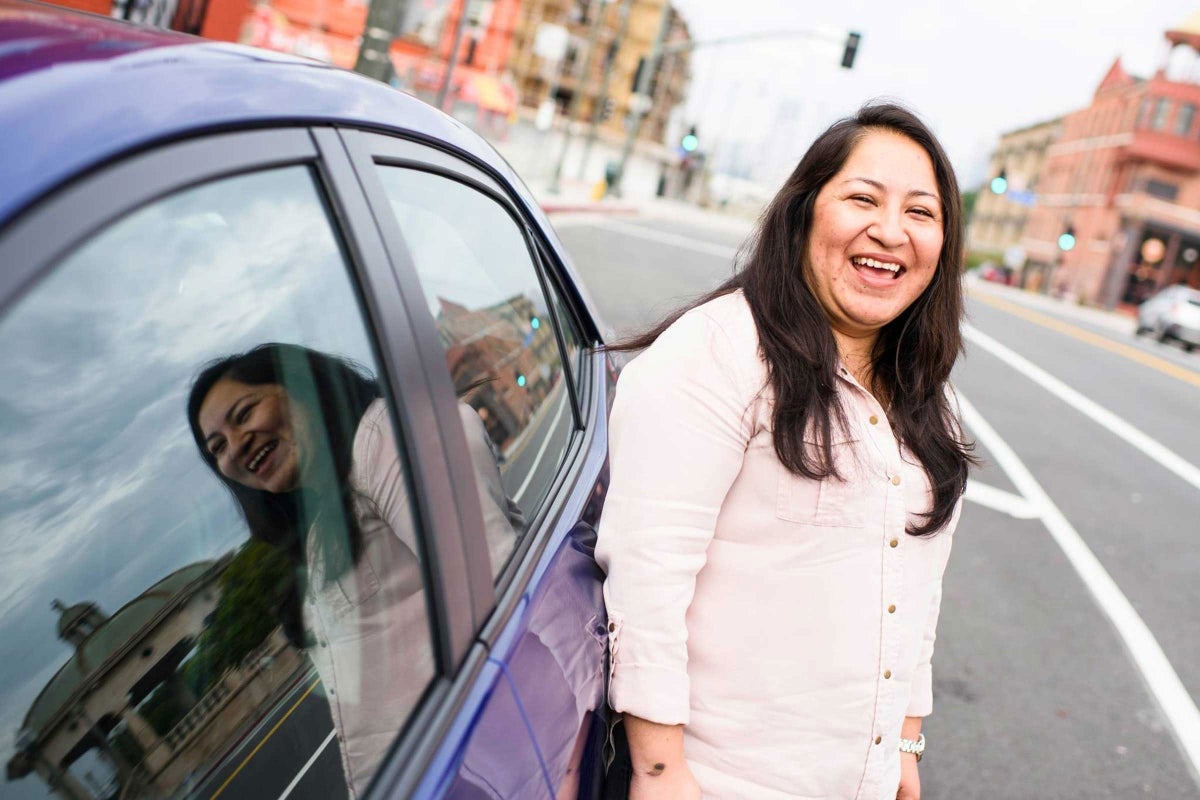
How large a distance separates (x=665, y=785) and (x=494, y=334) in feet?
2.84

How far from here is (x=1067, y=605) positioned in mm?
5906

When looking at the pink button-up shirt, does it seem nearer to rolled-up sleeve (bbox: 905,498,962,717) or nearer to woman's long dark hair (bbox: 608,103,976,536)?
woman's long dark hair (bbox: 608,103,976,536)

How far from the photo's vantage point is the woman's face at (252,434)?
1213 millimetres

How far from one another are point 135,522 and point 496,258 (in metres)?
1.23

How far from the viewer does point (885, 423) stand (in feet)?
6.51

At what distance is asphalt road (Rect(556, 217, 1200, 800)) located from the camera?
13.6 feet

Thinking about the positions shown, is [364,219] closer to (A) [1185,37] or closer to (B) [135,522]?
(B) [135,522]

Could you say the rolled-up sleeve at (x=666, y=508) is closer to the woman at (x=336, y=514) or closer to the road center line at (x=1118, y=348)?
the woman at (x=336, y=514)

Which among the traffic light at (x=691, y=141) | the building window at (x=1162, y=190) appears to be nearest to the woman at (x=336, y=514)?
the traffic light at (x=691, y=141)

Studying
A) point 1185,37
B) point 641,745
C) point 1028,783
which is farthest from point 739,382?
point 1185,37

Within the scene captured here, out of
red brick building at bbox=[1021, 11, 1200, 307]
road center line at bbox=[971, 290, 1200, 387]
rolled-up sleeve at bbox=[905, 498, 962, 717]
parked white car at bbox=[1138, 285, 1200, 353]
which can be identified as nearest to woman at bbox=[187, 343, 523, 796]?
rolled-up sleeve at bbox=[905, 498, 962, 717]

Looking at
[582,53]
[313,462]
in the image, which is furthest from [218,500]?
[582,53]

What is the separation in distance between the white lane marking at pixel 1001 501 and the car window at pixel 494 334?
19.0 feet

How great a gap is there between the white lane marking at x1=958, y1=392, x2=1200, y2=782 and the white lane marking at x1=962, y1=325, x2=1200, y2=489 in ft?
4.89
